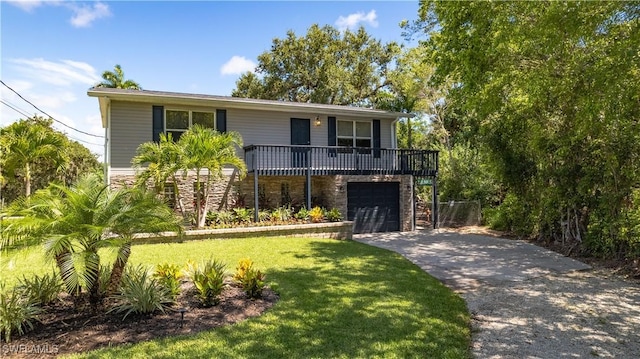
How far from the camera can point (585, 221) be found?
383 inches

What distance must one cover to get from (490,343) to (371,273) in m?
2.88

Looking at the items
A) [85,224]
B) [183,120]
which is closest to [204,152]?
[183,120]

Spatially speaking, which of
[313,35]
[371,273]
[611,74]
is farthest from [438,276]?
[313,35]

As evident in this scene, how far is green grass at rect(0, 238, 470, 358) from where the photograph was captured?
11.9ft

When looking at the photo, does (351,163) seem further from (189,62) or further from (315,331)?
(315,331)

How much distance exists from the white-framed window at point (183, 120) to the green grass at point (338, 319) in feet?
17.8

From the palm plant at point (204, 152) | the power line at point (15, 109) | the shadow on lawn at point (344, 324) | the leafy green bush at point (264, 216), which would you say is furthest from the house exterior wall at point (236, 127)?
the power line at point (15, 109)

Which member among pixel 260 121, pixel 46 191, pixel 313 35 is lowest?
pixel 46 191

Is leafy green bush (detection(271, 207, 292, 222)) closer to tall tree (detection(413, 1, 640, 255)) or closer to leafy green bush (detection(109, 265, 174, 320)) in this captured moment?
tall tree (detection(413, 1, 640, 255))

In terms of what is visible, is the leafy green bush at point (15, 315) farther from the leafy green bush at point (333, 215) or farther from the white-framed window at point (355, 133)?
the white-framed window at point (355, 133)

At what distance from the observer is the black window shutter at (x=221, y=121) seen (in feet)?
41.6

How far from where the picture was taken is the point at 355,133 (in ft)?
48.5

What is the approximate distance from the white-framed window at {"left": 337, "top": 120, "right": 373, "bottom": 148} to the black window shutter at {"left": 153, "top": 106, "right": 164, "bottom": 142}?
259 inches

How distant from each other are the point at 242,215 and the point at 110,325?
7803 millimetres
